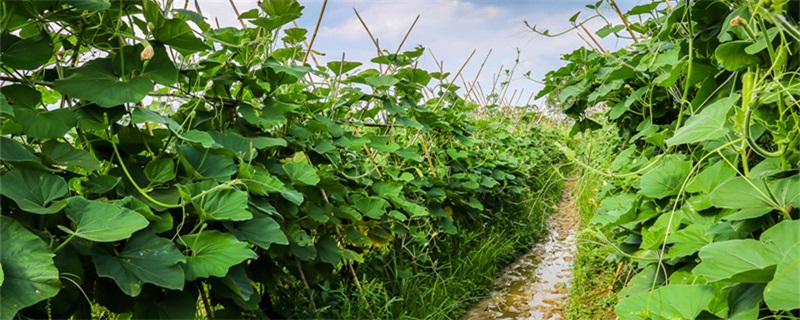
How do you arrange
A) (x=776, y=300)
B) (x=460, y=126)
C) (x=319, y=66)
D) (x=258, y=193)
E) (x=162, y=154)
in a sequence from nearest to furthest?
(x=776, y=300) < (x=162, y=154) < (x=258, y=193) < (x=319, y=66) < (x=460, y=126)

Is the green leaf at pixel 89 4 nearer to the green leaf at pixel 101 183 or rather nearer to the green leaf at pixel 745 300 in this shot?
the green leaf at pixel 101 183

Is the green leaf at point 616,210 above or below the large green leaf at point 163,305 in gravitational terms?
above

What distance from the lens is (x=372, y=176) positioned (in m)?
2.50

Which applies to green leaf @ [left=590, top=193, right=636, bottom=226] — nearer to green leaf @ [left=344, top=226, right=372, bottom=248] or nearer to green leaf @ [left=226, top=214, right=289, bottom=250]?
green leaf @ [left=344, top=226, right=372, bottom=248]

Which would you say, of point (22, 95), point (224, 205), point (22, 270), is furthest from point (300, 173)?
point (22, 270)

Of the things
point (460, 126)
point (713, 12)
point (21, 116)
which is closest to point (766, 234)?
point (713, 12)

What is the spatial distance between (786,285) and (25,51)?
148cm

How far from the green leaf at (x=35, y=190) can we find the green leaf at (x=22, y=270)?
0.04 metres

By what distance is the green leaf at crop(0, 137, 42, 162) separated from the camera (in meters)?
0.96

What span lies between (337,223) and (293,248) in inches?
11.7

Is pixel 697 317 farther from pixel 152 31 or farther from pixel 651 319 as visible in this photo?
pixel 152 31

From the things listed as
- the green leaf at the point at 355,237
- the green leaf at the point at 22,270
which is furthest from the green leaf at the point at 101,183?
the green leaf at the point at 355,237

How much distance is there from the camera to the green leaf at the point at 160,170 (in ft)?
4.03

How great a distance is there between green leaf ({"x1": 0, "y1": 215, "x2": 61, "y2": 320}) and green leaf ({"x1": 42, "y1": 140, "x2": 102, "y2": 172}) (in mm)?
174
